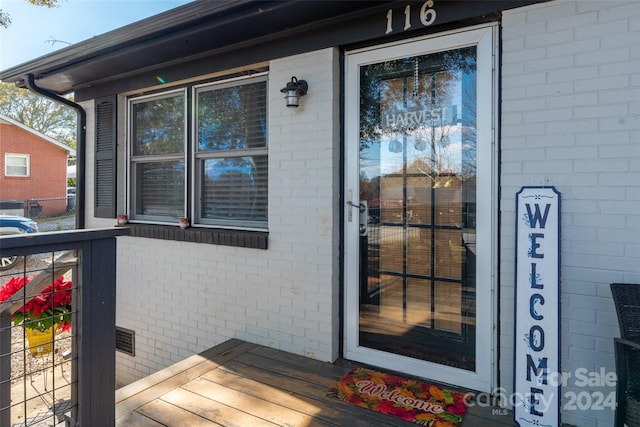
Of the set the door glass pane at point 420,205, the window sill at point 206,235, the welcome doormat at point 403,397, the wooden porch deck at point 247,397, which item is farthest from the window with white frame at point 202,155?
the welcome doormat at point 403,397

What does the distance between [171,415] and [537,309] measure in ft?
6.44

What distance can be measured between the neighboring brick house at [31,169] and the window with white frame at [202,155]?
1334 cm

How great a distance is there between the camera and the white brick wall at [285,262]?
2.62m

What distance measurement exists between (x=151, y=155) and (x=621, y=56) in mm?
3637

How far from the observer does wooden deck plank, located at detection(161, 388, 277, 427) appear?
1.94m

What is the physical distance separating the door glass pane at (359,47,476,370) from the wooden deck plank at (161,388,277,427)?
939 millimetres

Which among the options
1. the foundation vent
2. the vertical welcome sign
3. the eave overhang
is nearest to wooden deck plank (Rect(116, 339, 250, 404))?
the foundation vent

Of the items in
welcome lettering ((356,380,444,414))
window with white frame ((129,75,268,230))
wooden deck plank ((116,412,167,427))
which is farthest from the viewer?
window with white frame ((129,75,268,230))

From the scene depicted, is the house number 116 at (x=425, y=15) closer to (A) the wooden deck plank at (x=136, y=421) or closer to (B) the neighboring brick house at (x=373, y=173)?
(B) the neighboring brick house at (x=373, y=173)

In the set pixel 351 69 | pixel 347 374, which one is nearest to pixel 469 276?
pixel 347 374

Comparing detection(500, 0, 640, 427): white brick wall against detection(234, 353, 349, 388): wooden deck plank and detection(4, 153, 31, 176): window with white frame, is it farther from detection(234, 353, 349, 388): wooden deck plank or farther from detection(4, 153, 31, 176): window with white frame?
detection(4, 153, 31, 176): window with white frame

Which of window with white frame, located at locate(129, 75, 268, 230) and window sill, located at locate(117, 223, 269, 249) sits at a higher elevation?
window with white frame, located at locate(129, 75, 268, 230)

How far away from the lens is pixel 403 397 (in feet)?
7.00

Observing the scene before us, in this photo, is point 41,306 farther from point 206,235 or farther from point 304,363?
point 304,363
